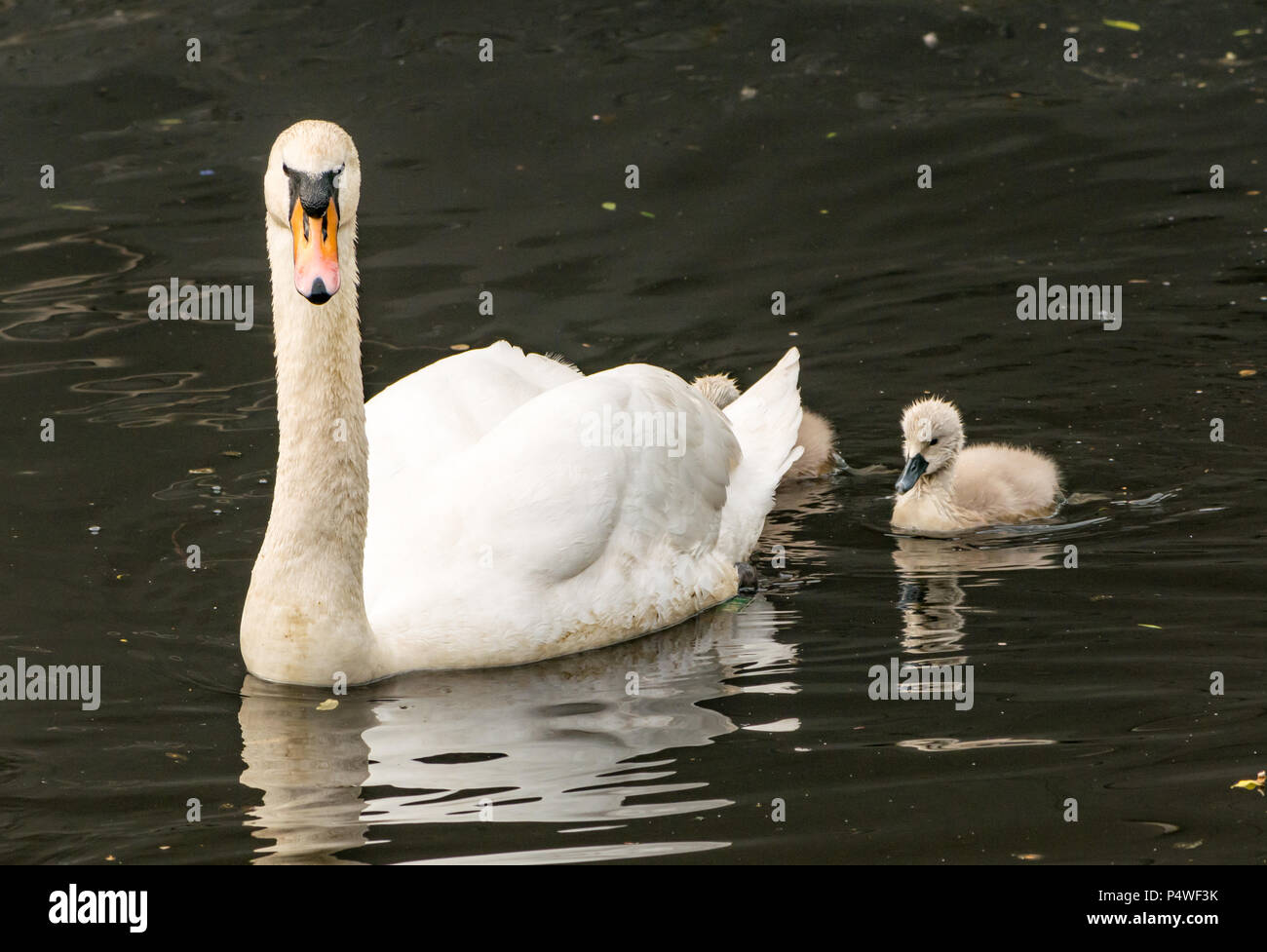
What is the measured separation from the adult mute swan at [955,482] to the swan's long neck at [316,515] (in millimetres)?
2901

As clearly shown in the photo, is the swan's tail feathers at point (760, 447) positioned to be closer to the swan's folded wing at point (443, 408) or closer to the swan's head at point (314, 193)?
the swan's folded wing at point (443, 408)

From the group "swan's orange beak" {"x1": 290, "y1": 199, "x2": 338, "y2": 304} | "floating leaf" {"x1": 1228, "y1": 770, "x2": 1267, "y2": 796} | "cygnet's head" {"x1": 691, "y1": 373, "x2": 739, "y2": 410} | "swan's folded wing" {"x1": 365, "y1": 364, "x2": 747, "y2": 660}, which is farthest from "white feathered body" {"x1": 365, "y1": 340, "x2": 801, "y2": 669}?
"floating leaf" {"x1": 1228, "y1": 770, "x2": 1267, "y2": 796}

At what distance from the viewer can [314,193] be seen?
6059 mm

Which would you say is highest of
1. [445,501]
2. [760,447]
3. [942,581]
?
[760,447]

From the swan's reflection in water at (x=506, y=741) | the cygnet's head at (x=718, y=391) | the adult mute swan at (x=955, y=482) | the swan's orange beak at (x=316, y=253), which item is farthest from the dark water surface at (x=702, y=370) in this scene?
the swan's orange beak at (x=316, y=253)

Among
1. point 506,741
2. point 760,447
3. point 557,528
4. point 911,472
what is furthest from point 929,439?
point 506,741

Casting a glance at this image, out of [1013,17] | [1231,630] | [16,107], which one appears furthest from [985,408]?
[16,107]

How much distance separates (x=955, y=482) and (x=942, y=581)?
2.90 feet

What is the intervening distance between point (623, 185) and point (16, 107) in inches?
202

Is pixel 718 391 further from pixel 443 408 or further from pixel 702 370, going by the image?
pixel 443 408

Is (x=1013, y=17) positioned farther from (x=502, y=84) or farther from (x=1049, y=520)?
(x=1049, y=520)

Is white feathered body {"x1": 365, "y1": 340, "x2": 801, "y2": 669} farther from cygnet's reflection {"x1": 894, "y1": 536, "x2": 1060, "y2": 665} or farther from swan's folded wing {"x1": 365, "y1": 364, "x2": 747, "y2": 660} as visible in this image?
cygnet's reflection {"x1": 894, "y1": 536, "x2": 1060, "y2": 665}

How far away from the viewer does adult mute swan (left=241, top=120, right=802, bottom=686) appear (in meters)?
6.62

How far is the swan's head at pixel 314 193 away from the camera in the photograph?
19.6 ft
